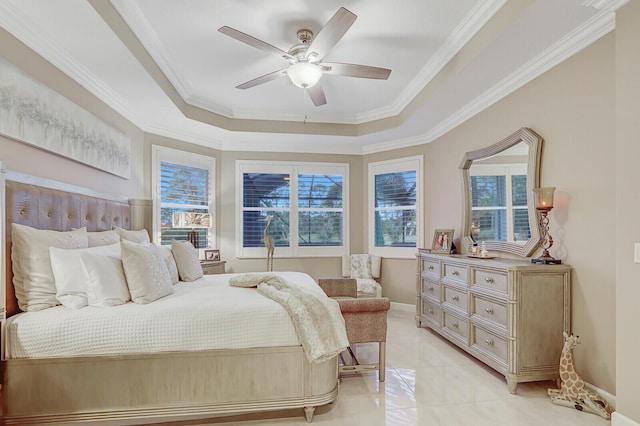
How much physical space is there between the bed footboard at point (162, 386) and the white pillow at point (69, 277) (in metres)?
0.35

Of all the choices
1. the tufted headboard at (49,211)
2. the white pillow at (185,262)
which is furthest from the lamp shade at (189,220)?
the white pillow at (185,262)

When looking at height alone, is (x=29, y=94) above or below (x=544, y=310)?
above

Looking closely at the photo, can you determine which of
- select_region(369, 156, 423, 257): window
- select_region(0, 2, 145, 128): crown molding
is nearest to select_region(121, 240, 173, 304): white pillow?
select_region(0, 2, 145, 128): crown molding

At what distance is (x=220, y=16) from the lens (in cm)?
270

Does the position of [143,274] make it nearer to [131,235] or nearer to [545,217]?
[131,235]

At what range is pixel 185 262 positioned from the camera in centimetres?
327

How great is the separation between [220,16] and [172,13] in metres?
0.36

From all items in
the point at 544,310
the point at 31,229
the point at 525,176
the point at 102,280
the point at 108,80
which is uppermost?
the point at 108,80

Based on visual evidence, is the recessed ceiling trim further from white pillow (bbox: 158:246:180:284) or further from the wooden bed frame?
white pillow (bbox: 158:246:180:284)

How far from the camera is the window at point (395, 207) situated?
525 centimetres

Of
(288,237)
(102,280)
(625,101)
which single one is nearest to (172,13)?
(102,280)

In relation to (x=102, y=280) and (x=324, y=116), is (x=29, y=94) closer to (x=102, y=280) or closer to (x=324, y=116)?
(x=102, y=280)

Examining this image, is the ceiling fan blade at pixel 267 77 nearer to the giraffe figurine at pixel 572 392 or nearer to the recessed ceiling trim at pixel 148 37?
the recessed ceiling trim at pixel 148 37

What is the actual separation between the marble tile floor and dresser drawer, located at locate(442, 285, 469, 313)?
0.51 meters
